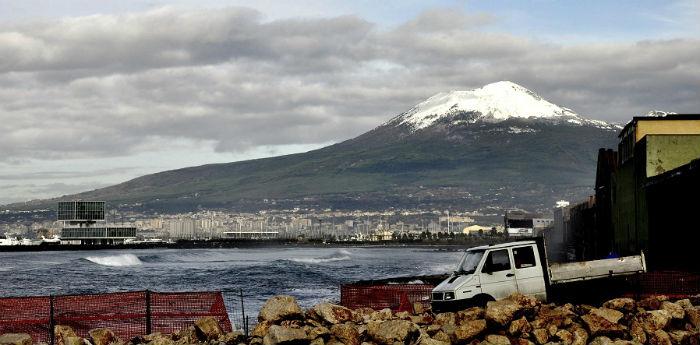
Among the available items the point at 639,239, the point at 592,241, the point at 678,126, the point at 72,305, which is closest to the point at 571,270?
the point at 72,305

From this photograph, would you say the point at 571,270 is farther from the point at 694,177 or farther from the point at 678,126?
the point at 678,126

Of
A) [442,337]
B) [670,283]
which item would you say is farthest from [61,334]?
[670,283]

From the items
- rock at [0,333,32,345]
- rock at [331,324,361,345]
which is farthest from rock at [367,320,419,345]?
rock at [0,333,32,345]

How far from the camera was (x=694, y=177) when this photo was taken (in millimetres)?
41281

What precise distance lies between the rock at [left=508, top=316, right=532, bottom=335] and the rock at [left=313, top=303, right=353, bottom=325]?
379 cm

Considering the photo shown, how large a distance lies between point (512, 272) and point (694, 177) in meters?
16.9

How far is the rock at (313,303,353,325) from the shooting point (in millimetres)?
23478

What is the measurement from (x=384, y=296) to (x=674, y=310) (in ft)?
34.4

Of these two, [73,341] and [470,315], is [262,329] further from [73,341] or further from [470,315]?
[470,315]

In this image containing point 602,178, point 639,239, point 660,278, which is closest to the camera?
point 660,278

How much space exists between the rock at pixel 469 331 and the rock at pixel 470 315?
1054 millimetres

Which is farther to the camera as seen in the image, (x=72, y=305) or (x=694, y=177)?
(x=694, y=177)

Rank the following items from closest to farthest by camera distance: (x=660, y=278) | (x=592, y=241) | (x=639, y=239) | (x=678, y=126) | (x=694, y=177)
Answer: (x=660, y=278) < (x=694, y=177) < (x=639, y=239) < (x=678, y=126) < (x=592, y=241)

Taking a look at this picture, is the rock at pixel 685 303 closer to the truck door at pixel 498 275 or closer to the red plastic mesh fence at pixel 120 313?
the truck door at pixel 498 275
